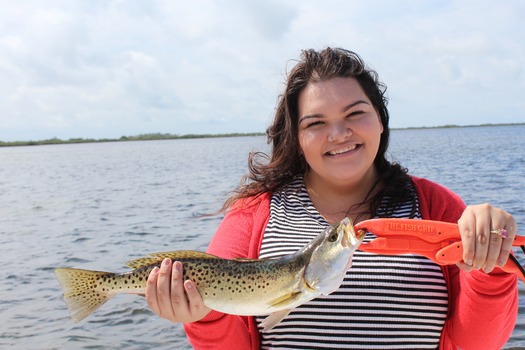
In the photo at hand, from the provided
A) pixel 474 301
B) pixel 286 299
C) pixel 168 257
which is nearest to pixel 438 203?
pixel 474 301

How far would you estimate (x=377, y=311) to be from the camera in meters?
3.18

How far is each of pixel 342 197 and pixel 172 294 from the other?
1.48m

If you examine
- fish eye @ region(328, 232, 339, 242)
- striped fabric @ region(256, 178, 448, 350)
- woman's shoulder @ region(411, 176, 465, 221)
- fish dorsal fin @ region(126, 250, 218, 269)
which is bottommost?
striped fabric @ region(256, 178, 448, 350)

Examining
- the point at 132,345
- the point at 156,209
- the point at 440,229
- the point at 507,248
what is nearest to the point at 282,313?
the point at 440,229

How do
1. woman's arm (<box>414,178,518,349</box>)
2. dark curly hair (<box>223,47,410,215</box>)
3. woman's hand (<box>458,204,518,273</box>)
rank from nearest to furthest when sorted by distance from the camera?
1. woman's hand (<box>458,204,518,273</box>)
2. woman's arm (<box>414,178,518,349</box>)
3. dark curly hair (<box>223,47,410,215</box>)

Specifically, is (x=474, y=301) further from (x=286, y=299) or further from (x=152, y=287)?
(x=152, y=287)

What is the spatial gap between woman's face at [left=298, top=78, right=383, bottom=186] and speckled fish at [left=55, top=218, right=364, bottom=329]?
0.76m

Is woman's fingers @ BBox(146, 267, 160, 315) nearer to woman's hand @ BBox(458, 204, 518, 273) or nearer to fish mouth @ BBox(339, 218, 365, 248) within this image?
fish mouth @ BBox(339, 218, 365, 248)

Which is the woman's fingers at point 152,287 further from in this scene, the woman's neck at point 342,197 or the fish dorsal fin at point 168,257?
the woman's neck at point 342,197

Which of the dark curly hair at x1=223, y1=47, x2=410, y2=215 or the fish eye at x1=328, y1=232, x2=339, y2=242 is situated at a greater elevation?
the dark curly hair at x1=223, y1=47, x2=410, y2=215

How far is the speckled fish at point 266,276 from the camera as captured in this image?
9.19 feet

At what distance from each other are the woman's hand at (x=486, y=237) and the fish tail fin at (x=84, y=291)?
6.95ft

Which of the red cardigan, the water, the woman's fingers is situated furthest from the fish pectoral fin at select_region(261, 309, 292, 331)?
the water

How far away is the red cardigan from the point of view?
9.71 ft
